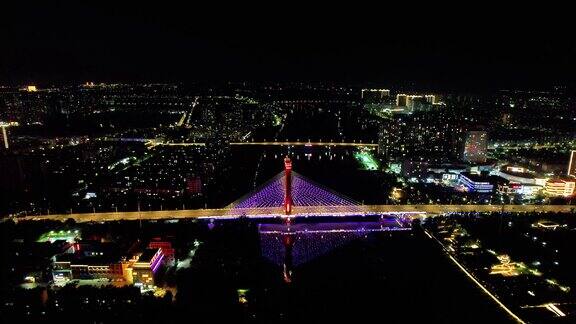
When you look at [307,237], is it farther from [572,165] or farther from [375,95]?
[375,95]

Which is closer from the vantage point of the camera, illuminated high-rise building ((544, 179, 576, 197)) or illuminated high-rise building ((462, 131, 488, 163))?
illuminated high-rise building ((544, 179, 576, 197))

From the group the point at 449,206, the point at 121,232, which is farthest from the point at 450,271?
the point at 121,232

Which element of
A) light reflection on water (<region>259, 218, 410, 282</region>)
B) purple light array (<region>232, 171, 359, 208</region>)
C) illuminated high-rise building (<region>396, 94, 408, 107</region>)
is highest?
illuminated high-rise building (<region>396, 94, 408, 107</region>)

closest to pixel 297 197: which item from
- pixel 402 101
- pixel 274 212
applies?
pixel 274 212

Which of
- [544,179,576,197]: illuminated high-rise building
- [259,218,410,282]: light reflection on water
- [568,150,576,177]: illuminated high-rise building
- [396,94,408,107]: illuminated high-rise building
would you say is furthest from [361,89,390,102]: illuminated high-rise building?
[259,218,410,282]: light reflection on water

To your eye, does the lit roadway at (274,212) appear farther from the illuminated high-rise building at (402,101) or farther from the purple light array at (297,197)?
the illuminated high-rise building at (402,101)

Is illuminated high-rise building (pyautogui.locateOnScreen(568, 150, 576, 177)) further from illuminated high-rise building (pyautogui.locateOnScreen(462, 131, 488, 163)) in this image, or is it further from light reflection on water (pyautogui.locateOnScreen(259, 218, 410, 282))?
light reflection on water (pyautogui.locateOnScreen(259, 218, 410, 282))

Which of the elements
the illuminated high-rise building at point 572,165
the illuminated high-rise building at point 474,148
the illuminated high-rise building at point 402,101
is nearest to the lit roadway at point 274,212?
the illuminated high-rise building at point 572,165

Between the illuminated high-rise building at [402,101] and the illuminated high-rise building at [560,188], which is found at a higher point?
the illuminated high-rise building at [402,101]
